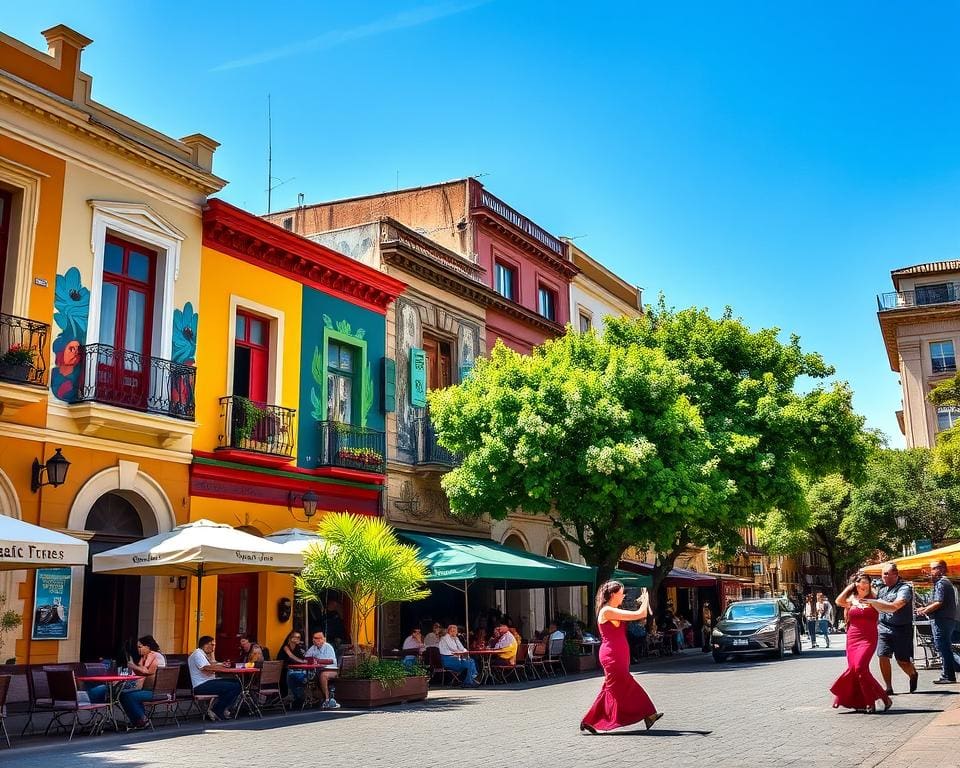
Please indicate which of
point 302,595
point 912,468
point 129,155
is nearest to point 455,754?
point 302,595

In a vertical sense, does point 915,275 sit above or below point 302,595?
above

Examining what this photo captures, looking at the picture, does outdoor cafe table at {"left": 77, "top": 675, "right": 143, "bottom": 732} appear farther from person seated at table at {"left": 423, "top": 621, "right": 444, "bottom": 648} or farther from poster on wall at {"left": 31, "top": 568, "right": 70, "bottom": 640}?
person seated at table at {"left": 423, "top": 621, "right": 444, "bottom": 648}

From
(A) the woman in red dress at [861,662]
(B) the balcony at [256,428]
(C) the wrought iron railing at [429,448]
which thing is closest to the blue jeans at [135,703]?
Result: (B) the balcony at [256,428]

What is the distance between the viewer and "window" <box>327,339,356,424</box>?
21.4 metres

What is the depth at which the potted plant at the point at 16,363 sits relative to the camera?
46.3ft

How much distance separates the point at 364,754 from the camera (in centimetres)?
968

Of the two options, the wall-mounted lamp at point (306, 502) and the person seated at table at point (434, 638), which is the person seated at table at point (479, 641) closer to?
the person seated at table at point (434, 638)

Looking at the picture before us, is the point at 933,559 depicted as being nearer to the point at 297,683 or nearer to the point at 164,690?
the point at 297,683

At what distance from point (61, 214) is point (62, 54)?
8.44 feet

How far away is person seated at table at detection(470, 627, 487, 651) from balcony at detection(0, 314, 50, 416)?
392 inches

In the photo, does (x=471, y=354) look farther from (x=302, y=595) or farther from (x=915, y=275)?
(x=915, y=275)

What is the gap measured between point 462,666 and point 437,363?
29.2 feet

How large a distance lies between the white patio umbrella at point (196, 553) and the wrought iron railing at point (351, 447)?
5.21 metres

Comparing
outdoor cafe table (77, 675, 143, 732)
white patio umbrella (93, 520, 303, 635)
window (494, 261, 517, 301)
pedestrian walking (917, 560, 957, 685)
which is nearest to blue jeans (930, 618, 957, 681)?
pedestrian walking (917, 560, 957, 685)
